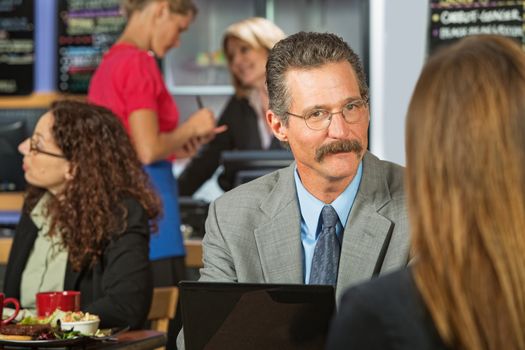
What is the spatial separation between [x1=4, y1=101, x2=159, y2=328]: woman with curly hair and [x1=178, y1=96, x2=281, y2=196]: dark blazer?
212 centimetres

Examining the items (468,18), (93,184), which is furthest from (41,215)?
(468,18)

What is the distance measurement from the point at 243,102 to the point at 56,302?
2.84m

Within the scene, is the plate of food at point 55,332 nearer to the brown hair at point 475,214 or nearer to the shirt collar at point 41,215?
the shirt collar at point 41,215

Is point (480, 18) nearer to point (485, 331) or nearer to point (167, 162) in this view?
point (167, 162)

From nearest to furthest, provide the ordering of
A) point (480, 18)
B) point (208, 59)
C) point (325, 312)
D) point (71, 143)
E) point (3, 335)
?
1. point (325, 312)
2. point (3, 335)
3. point (71, 143)
4. point (480, 18)
5. point (208, 59)

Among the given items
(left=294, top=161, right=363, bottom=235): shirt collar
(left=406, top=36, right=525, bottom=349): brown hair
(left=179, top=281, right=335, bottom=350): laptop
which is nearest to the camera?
(left=406, top=36, right=525, bottom=349): brown hair

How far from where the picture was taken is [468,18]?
4980 millimetres

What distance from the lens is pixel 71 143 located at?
2920 mm

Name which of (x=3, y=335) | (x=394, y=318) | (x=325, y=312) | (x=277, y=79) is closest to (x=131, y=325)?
(x=3, y=335)

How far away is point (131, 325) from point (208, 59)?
285 centimetres

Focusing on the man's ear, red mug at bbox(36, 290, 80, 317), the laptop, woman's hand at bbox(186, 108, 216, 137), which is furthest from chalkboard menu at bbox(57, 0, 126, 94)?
the laptop

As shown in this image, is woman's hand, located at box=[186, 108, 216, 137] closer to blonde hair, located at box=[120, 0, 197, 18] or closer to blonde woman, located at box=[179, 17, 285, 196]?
blonde hair, located at box=[120, 0, 197, 18]

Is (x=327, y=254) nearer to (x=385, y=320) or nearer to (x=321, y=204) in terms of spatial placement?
(x=321, y=204)

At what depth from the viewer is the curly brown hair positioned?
9.18 feet
